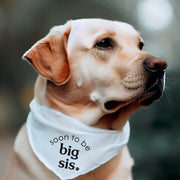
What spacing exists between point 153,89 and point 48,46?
882 millimetres

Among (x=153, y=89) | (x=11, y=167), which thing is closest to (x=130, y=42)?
(x=153, y=89)

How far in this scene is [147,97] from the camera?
1957 millimetres

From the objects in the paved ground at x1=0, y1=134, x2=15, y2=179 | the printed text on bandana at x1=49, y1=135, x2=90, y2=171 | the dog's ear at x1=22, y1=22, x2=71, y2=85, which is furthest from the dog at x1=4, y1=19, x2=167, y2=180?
the paved ground at x1=0, y1=134, x2=15, y2=179

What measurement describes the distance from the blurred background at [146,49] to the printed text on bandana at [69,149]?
799 mm

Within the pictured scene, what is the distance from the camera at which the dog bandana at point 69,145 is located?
2.04m

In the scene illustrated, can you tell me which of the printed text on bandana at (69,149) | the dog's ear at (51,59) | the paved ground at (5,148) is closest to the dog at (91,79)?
the dog's ear at (51,59)

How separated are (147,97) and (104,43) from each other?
1.78 feet

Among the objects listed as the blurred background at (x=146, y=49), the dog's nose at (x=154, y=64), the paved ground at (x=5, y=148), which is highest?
the dog's nose at (x=154, y=64)

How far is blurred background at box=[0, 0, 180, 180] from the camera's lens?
432 cm

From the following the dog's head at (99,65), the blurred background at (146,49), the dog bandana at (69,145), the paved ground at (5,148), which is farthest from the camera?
A: the paved ground at (5,148)

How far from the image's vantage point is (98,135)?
2092 mm

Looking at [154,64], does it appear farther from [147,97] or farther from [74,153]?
[74,153]

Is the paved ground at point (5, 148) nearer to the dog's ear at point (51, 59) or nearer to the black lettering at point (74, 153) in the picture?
the black lettering at point (74, 153)

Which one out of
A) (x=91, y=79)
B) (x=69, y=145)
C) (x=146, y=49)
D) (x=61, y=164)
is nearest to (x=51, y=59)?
(x=91, y=79)
